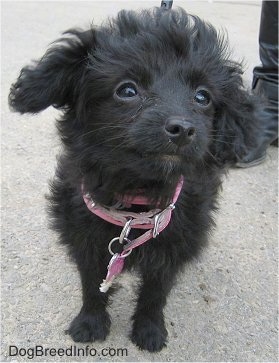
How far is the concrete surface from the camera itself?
2.39 meters

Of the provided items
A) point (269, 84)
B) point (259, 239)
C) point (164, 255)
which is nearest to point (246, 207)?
point (259, 239)

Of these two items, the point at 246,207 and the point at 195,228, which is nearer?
the point at 195,228

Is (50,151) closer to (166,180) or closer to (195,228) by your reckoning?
(195,228)

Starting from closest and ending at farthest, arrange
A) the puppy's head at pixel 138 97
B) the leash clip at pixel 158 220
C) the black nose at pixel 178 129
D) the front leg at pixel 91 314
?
1. the black nose at pixel 178 129
2. the puppy's head at pixel 138 97
3. the leash clip at pixel 158 220
4. the front leg at pixel 91 314

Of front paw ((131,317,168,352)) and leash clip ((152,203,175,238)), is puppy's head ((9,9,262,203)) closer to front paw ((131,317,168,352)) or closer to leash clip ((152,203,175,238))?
leash clip ((152,203,175,238))

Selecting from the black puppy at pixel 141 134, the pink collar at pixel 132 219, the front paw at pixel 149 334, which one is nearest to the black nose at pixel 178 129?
the black puppy at pixel 141 134

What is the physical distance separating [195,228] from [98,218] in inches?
16.8

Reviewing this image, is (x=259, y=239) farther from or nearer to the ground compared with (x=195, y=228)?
nearer to the ground

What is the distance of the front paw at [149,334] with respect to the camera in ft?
7.70

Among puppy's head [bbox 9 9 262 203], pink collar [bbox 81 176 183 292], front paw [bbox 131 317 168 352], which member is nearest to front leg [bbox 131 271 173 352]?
front paw [bbox 131 317 168 352]

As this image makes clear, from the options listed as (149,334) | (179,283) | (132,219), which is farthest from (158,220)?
(179,283)

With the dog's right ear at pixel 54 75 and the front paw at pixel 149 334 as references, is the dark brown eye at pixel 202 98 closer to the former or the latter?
the dog's right ear at pixel 54 75

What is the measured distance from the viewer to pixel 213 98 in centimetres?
194

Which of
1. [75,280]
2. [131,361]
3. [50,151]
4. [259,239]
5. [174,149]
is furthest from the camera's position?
[50,151]
